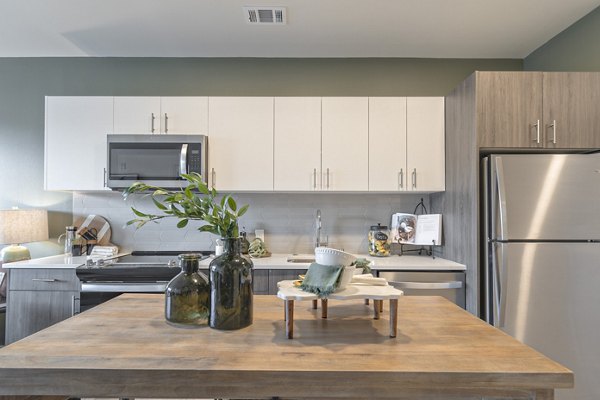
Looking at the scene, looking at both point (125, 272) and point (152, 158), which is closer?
point (125, 272)

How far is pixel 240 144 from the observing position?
3.00 m

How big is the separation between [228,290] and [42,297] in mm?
2265

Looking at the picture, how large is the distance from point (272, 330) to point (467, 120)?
2.16m

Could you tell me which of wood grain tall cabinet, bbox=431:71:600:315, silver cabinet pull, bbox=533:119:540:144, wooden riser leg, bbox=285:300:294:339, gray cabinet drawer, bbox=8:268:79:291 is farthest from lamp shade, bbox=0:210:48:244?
silver cabinet pull, bbox=533:119:540:144

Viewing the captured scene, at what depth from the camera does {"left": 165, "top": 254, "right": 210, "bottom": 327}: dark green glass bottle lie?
1158 millimetres

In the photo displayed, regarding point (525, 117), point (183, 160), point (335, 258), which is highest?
point (525, 117)

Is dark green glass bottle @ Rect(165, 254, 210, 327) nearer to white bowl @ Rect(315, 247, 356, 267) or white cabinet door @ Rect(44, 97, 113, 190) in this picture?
white bowl @ Rect(315, 247, 356, 267)

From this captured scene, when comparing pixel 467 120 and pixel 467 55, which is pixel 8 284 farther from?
pixel 467 55

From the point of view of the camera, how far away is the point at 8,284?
265 cm

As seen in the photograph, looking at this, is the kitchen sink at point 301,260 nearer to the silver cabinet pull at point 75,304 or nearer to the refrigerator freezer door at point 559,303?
the refrigerator freezer door at point 559,303

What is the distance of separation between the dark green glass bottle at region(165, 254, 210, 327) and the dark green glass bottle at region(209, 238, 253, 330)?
56 mm

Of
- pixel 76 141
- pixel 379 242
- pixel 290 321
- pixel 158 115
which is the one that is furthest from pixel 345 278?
pixel 76 141

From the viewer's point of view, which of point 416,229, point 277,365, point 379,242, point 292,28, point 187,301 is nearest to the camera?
point 277,365

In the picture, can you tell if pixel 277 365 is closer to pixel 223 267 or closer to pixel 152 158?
pixel 223 267
